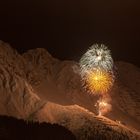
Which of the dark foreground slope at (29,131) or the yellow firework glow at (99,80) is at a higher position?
the yellow firework glow at (99,80)

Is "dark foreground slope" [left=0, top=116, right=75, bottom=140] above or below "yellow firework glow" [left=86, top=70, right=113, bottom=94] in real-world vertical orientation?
below

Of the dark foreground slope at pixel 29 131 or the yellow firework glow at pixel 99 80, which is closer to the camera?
the dark foreground slope at pixel 29 131

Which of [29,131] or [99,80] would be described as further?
[99,80]

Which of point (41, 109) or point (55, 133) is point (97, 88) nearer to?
point (55, 133)

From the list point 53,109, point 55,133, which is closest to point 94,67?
point 55,133

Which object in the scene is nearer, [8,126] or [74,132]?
[8,126]

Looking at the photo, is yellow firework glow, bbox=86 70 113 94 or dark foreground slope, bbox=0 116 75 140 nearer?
dark foreground slope, bbox=0 116 75 140

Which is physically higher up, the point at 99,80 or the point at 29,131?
the point at 99,80

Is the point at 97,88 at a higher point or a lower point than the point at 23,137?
higher
